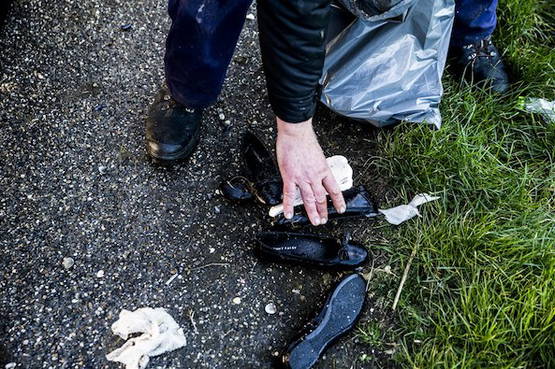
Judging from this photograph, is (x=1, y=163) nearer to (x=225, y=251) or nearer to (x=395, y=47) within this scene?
(x=225, y=251)

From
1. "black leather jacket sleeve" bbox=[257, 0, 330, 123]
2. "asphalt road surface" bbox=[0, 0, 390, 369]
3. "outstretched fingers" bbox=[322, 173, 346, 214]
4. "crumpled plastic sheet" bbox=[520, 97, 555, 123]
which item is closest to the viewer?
"black leather jacket sleeve" bbox=[257, 0, 330, 123]

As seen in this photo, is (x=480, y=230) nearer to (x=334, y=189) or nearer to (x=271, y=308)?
(x=334, y=189)

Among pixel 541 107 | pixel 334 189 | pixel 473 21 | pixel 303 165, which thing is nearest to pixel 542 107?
pixel 541 107

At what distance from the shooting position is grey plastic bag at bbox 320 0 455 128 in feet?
6.98

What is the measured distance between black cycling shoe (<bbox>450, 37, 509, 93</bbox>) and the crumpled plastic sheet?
0.36ft

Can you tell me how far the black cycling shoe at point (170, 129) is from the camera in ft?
7.34

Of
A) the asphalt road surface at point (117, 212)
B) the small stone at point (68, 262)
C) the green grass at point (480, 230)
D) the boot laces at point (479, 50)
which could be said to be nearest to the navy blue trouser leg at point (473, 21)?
the boot laces at point (479, 50)

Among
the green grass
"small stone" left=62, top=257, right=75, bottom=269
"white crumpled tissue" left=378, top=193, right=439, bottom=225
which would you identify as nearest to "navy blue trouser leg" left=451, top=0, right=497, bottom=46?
the green grass

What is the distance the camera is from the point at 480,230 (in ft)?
6.88

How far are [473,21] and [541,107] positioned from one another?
46cm

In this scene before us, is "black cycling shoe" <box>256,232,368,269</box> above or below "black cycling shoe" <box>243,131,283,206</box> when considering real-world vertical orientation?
below

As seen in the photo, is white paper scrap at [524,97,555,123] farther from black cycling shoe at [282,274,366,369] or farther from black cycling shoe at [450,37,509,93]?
black cycling shoe at [282,274,366,369]

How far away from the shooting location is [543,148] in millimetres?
2416

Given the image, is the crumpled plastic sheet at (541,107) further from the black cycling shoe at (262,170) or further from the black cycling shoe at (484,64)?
the black cycling shoe at (262,170)
